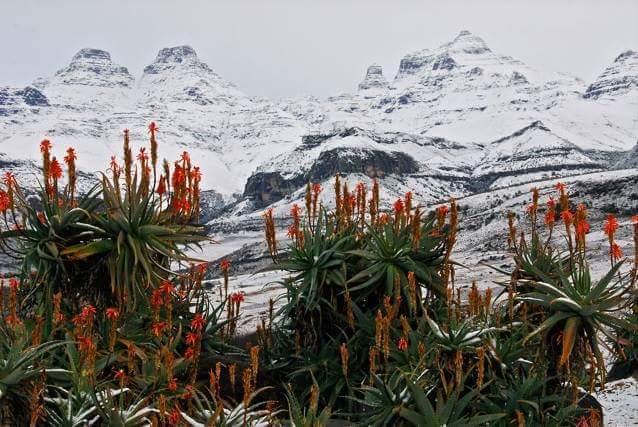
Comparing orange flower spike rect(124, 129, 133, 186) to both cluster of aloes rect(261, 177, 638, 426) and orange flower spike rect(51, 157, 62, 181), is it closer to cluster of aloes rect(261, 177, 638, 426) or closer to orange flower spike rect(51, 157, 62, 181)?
orange flower spike rect(51, 157, 62, 181)

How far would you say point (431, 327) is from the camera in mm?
5828

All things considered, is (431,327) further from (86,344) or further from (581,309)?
(86,344)

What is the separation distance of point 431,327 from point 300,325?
2181mm

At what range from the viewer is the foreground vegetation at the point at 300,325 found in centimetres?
491

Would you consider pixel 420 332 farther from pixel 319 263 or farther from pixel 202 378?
pixel 202 378

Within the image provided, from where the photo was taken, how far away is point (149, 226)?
608cm

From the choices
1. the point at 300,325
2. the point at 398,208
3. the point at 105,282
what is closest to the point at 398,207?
the point at 398,208

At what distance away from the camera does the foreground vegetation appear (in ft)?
16.1

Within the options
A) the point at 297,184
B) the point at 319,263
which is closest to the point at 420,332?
the point at 319,263

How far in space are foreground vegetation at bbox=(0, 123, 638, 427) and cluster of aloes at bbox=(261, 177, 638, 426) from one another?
0.03 m

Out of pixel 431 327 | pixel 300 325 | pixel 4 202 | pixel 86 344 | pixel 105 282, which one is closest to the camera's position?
pixel 86 344

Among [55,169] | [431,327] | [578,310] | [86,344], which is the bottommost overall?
A: [431,327]

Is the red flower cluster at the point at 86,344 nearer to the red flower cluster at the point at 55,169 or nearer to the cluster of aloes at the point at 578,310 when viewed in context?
the red flower cluster at the point at 55,169

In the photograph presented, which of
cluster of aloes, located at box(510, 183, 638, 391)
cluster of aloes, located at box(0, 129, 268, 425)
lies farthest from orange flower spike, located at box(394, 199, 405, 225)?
cluster of aloes, located at box(0, 129, 268, 425)
